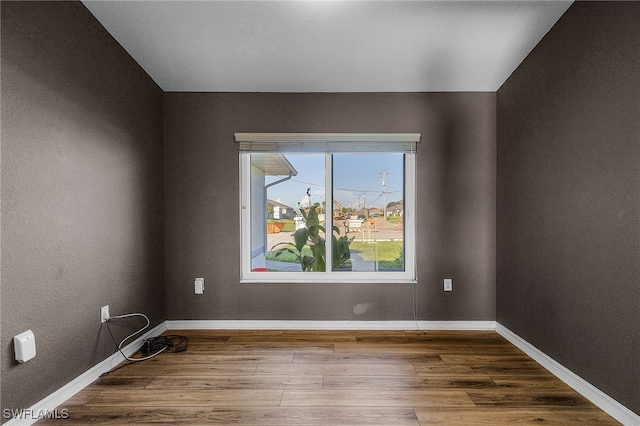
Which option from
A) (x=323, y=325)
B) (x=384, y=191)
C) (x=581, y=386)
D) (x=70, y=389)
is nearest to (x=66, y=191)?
(x=70, y=389)

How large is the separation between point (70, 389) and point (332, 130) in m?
2.59

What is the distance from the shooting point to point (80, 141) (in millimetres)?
1911

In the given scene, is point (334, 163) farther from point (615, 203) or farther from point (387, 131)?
point (615, 203)

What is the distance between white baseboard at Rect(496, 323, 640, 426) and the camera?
1.58m

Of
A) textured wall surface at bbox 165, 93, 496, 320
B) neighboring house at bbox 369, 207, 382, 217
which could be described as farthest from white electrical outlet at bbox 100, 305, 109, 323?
neighboring house at bbox 369, 207, 382, 217

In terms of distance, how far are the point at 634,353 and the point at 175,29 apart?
3179mm

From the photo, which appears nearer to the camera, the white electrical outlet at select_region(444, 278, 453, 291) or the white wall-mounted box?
the white wall-mounted box

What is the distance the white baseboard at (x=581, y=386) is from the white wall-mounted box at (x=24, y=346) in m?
2.94

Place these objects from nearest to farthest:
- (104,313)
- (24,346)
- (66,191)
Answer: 1. (24,346)
2. (66,191)
3. (104,313)

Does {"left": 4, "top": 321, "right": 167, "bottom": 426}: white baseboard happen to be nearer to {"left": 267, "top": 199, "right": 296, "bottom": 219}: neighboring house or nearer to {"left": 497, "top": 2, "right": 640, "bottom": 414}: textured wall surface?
{"left": 267, "top": 199, "right": 296, "bottom": 219}: neighboring house

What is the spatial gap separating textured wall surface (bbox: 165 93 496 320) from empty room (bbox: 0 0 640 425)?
0.07ft

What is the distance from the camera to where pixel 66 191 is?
1792 millimetres

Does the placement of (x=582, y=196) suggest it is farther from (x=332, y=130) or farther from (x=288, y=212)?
(x=288, y=212)

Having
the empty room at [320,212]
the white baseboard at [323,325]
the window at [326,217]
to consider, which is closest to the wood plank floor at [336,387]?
the empty room at [320,212]
